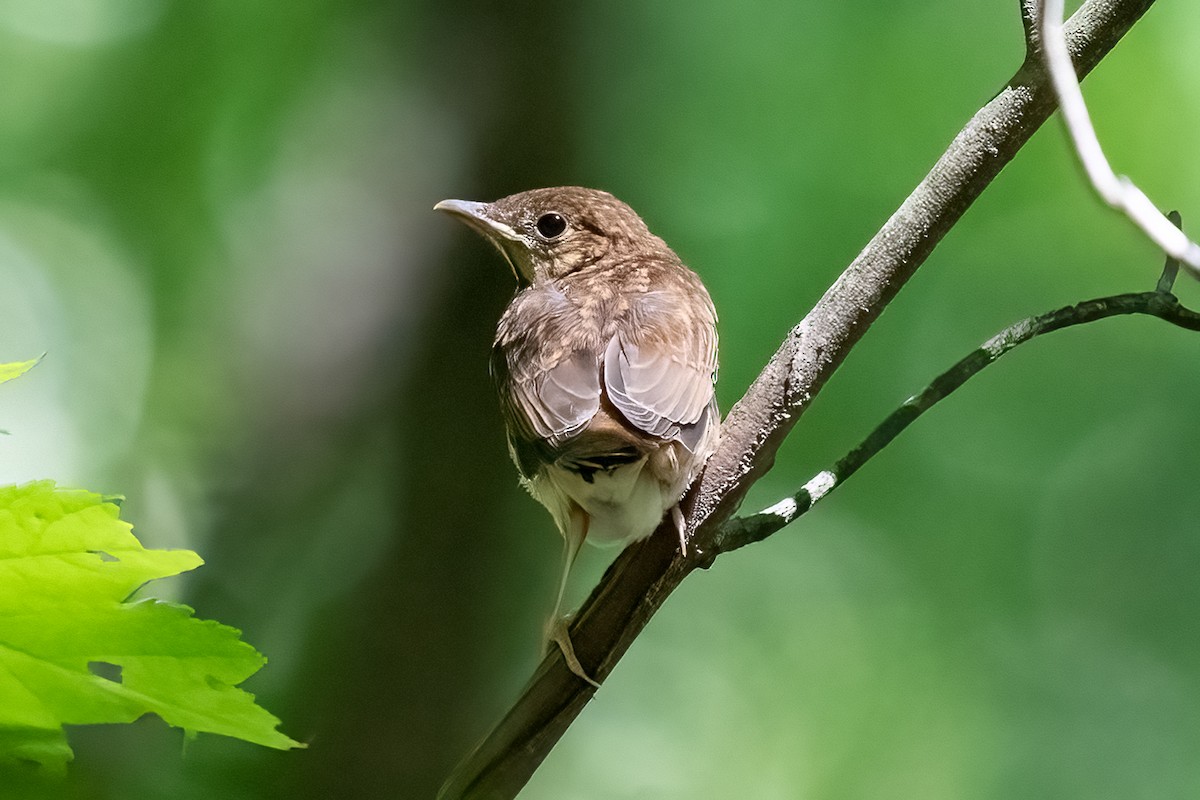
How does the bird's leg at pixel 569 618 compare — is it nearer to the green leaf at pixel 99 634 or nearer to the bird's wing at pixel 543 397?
the bird's wing at pixel 543 397

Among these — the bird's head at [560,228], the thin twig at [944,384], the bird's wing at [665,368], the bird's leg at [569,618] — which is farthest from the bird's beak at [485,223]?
the thin twig at [944,384]

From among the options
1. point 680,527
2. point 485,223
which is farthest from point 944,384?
point 485,223

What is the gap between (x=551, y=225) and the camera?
138 inches

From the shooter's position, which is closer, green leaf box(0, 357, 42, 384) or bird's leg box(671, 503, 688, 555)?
green leaf box(0, 357, 42, 384)

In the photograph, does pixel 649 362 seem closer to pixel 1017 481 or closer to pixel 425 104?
pixel 425 104

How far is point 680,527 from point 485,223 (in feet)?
5.21

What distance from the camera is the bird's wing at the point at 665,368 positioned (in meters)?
2.47

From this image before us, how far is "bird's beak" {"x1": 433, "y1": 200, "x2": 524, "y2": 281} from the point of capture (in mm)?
3477

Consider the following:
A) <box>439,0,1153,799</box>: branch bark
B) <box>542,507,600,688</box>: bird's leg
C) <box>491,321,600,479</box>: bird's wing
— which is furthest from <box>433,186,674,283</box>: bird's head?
<box>439,0,1153,799</box>: branch bark

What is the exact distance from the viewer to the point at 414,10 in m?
5.58

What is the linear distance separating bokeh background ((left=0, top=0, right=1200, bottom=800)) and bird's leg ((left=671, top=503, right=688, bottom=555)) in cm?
206

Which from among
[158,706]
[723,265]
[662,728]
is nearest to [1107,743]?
[662,728]

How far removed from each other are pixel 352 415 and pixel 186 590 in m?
1.04

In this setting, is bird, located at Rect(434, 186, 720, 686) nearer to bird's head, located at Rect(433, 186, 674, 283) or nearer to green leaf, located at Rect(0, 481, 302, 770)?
bird's head, located at Rect(433, 186, 674, 283)
